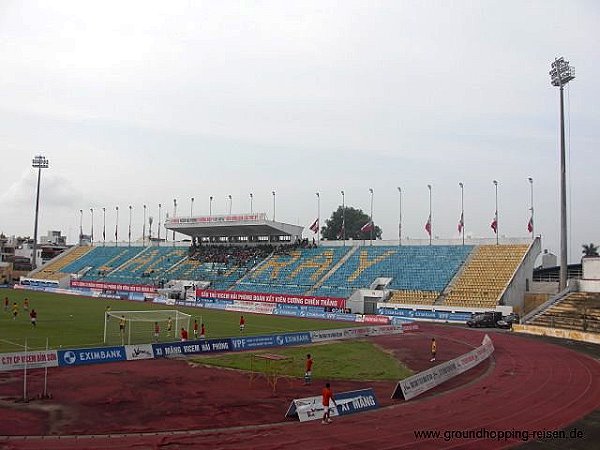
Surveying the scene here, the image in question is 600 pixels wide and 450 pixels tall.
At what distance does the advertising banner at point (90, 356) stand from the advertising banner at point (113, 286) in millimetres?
51054

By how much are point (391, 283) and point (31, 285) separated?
6686 cm

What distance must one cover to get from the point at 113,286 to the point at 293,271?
30.6 m

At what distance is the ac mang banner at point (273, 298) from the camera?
209 ft

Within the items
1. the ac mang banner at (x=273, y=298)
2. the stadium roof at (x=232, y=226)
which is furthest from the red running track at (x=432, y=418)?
the stadium roof at (x=232, y=226)

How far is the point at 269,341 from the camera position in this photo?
122 feet

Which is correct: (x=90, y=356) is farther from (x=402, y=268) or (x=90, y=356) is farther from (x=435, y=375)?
(x=402, y=268)

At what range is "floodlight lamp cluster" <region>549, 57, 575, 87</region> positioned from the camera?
53.7 m

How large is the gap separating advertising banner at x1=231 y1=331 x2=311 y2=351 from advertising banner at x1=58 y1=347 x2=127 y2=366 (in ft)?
24.6

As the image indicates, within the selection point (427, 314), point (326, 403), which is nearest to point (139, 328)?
point (326, 403)

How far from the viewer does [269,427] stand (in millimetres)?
18422

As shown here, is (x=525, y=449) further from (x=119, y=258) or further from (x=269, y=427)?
(x=119, y=258)

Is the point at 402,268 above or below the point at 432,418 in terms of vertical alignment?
above

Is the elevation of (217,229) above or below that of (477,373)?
above

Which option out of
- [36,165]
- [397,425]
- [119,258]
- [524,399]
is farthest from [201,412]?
[36,165]
